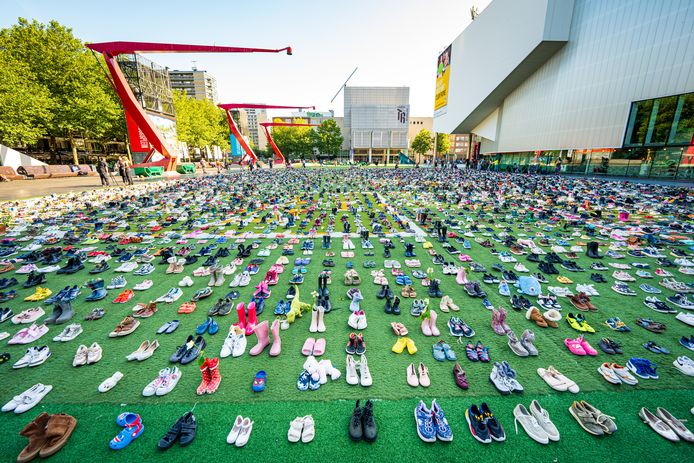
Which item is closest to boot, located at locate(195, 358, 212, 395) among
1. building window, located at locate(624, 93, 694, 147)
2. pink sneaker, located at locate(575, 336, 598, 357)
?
pink sneaker, located at locate(575, 336, 598, 357)

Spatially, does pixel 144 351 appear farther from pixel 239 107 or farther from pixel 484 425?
pixel 239 107

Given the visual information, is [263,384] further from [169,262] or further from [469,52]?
[469,52]

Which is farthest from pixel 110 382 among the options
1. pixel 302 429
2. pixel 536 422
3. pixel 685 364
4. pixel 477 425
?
pixel 685 364

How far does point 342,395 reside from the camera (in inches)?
125

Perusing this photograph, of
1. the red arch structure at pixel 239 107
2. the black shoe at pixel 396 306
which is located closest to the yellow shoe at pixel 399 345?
the black shoe at pixel 396 306

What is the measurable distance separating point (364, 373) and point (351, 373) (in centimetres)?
16

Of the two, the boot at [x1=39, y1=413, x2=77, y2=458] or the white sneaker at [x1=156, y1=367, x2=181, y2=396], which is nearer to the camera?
the boot at [x1=39, y1=413, x2=77, y2=458]

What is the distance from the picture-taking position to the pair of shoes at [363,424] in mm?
2660

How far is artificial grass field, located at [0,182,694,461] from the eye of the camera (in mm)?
2582

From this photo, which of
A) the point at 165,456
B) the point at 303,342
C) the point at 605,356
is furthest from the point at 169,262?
the point at 605,356

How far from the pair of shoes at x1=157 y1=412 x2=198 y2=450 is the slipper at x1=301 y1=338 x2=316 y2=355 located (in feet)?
4.70

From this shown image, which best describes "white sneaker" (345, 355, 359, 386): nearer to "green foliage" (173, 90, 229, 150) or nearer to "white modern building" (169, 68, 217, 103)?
"green foliage" (173, 90, 229, 150)

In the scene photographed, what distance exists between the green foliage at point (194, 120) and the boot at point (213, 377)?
49193 mm

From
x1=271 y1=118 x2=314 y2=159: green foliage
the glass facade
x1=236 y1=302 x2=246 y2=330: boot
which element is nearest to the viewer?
x1=236 y1=302 x2=246 y2=330: boot
